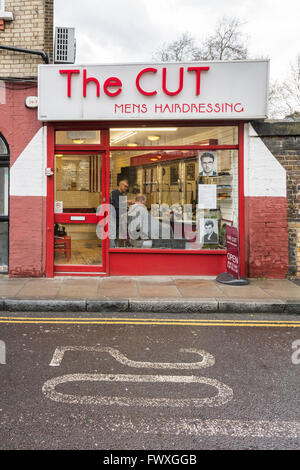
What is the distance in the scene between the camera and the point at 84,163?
8.67m

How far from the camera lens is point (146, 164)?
873 centimetres

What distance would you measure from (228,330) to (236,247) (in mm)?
2633

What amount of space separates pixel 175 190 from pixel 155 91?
7.12ft

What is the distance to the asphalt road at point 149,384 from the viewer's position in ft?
9.24

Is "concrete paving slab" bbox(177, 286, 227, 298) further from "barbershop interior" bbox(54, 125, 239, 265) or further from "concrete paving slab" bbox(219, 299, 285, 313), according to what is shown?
"barbershop interior" bbox(54, 125, 239, 265)

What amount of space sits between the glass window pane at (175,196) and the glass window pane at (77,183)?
39 centimetres

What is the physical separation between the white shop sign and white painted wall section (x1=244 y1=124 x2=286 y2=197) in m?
0.57

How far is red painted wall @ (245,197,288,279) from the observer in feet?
27.3

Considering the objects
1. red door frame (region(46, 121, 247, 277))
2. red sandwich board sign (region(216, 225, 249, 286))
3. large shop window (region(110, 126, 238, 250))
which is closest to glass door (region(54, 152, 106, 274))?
red door frame (region(46, 121, 247, 277))

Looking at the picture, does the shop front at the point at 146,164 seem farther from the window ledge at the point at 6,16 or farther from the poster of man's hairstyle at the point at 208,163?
the window ledge at the point at 6,16

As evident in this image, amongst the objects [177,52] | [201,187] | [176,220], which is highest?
[177,52]

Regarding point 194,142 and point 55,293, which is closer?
point 55,293
